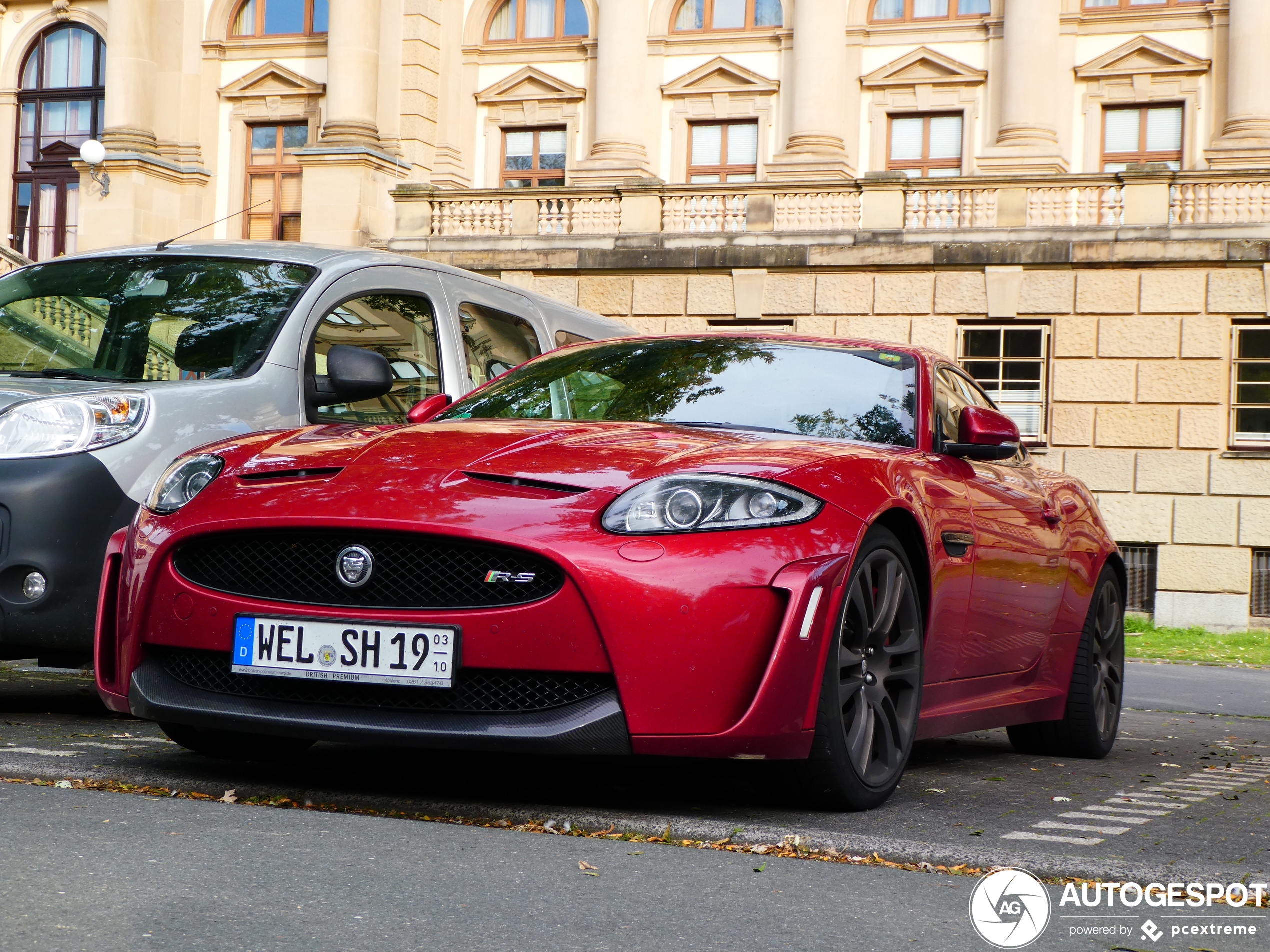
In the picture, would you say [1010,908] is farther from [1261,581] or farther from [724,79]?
[724,79]

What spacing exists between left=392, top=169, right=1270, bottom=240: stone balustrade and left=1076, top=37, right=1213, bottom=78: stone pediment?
14.6 feet

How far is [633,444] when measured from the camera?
4465 mm

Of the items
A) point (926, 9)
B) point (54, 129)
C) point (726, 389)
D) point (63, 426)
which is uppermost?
point (926, 9)

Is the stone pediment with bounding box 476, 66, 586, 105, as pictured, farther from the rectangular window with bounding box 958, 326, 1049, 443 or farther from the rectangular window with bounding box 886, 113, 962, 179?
the rectangular window with bounding box 958, 326, 1049, 443

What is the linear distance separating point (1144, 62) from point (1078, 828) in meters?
23.6

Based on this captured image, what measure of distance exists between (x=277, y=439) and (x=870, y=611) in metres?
1.75

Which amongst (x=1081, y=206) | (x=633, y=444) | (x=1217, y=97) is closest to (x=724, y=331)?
(x=633, y=444)

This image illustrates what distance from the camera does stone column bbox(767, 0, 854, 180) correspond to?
2595cm

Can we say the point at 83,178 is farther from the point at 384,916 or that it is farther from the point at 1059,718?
the point at 384,916

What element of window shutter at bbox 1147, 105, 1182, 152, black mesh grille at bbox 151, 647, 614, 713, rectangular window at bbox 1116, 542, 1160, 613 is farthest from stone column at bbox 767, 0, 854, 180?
black mesh grille at bbox 151, 647, 614, 713

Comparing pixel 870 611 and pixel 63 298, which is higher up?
pixel 63 298

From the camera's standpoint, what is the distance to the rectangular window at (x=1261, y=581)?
2155 centimetres

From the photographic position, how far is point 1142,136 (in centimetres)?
2597

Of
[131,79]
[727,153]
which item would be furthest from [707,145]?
[131,79]
